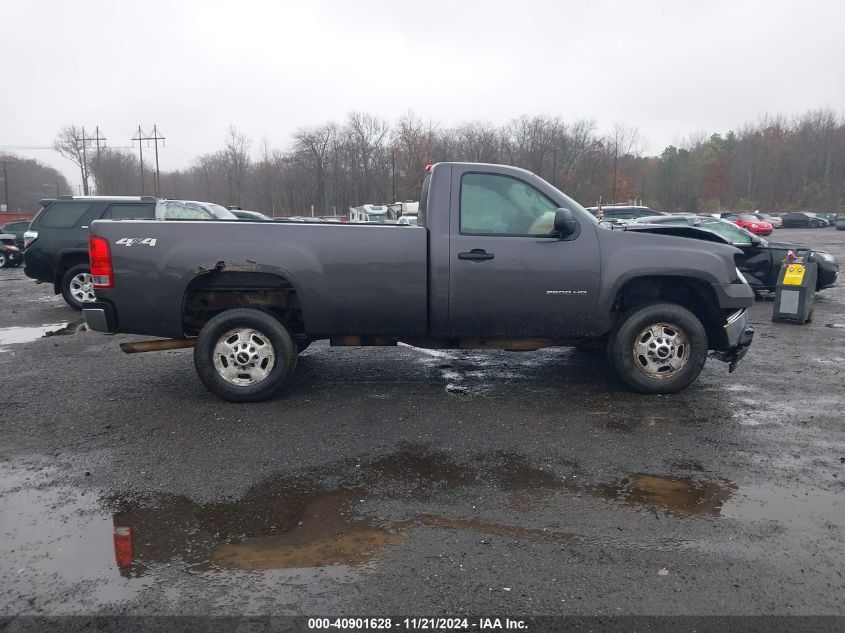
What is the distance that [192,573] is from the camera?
3.04m

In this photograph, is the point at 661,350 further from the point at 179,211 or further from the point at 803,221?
the point at 803,221

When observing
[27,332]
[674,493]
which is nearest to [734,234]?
[674,493]

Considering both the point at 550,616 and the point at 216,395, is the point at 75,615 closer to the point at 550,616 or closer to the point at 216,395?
the point at 550,616

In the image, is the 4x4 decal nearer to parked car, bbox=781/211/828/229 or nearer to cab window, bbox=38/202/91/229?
cab window, bbox=38/202/91/229

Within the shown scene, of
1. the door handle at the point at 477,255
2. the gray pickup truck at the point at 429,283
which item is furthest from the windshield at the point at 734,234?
the door handle at the point at 477,255

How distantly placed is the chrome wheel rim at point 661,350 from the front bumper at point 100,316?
4827 mm

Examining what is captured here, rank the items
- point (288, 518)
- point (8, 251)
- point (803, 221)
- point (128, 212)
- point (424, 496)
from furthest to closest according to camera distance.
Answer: point (803, 221), point (8, 251), point (128, 212), point (424, 496), point (288, 518)

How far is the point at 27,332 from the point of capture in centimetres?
938

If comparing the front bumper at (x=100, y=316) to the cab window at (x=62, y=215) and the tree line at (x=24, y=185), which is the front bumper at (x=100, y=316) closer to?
the cab window at (x=62, y=215)

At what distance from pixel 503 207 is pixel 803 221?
65.3m

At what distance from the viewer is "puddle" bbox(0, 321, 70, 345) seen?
8.76m

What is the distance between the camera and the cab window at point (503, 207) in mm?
5621

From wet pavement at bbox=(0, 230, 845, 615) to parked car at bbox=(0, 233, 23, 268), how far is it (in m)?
18.3

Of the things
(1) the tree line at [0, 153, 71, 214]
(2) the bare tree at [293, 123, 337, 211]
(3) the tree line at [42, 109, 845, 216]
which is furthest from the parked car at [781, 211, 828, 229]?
(1) the tree line at [0, 153, 71, 214]
